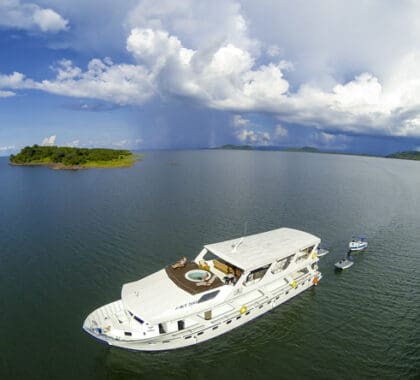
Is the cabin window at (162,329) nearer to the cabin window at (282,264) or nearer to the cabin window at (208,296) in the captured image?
the cabin window at (208,296)

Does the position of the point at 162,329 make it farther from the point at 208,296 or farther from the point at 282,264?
the point at 282,264

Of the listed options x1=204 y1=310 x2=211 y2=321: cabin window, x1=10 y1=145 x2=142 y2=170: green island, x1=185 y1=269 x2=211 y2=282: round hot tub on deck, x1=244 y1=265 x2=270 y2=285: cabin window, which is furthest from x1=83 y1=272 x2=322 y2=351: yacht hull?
x1=10 y1=145 x2=142 y2=170: green island

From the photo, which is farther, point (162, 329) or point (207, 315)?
point (207, 315)

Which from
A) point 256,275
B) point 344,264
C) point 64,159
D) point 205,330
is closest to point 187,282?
point 205,330

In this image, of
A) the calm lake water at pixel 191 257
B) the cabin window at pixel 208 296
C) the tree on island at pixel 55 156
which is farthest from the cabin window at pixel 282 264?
the tree on island at pixel 55 156

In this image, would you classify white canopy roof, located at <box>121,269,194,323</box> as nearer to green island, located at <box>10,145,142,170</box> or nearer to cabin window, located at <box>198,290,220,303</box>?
cabin window, located at <box>198,290,220,303</box>

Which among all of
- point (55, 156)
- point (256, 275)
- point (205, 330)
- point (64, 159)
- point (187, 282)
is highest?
point (55, 156)
